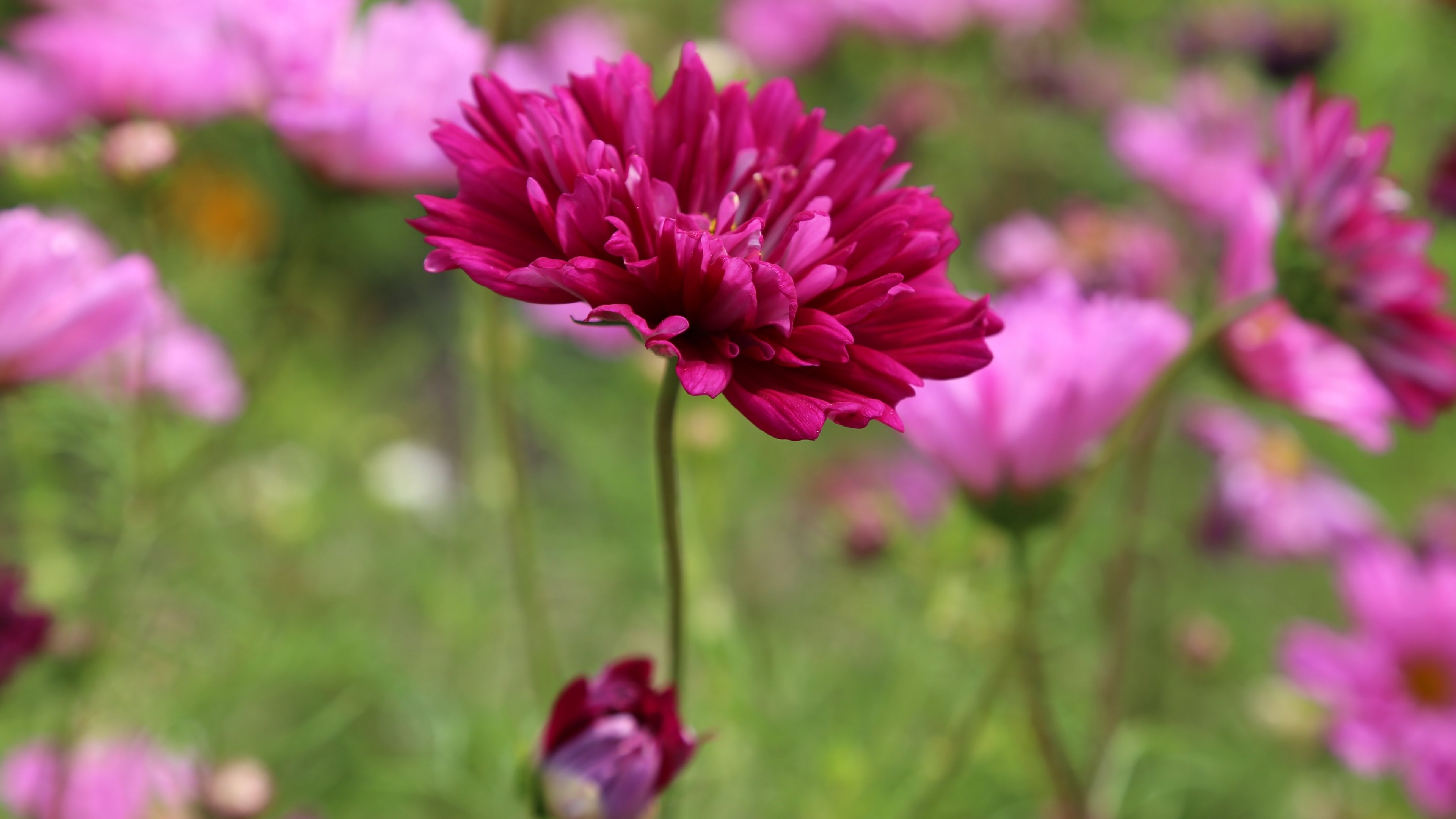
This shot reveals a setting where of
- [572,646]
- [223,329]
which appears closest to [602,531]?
[572,646]

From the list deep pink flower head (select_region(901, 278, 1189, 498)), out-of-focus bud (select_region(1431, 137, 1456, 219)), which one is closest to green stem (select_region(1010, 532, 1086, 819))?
deep pink flower head (select_region(901, 278, 1189, 498))

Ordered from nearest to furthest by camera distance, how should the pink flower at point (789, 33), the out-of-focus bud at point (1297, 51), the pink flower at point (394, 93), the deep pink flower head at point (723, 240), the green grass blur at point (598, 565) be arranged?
the deep pink flower head at point (723, 240)
the pink flower at point (394, 93)
the green grass blur at point (598, 565)
the out-of-focus bud at point (1297, 51)
the pink flower at point (789, 33)

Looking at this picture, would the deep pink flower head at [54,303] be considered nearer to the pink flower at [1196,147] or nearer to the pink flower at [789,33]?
the pink flower at [1196,147]

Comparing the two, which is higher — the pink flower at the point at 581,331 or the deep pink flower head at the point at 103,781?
the pink flower at the point at 581,331

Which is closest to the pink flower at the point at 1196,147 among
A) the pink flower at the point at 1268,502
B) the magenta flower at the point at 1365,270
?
the pink flower at the point at 1268,502

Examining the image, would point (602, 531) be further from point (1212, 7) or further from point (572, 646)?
point (1212, 7)

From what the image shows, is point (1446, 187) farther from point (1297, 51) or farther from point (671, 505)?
point (671, 505)
